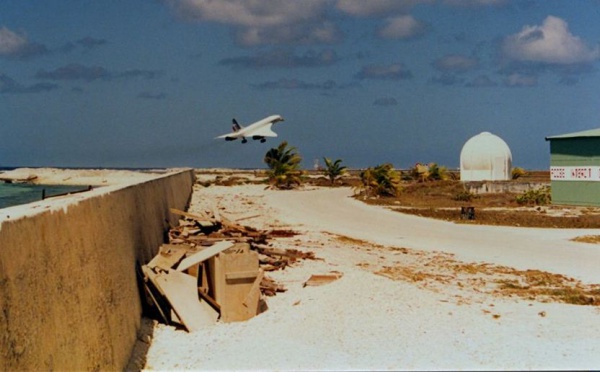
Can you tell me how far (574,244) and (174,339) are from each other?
1740 cm

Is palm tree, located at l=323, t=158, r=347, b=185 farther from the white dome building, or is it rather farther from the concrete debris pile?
the concrete debris pile

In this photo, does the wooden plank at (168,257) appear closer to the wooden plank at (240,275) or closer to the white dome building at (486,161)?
the wooden plank at (240,275)

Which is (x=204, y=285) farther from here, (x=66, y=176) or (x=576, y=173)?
(x=66, y=176)

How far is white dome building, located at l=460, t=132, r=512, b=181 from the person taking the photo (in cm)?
5688

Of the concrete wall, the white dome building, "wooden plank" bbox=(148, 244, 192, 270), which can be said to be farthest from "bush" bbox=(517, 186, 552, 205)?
the concrete wall

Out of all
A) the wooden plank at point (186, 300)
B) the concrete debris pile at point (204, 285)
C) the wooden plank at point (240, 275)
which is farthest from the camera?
the wooden plank at point (240, 275)

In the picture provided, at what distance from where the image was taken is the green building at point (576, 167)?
3578 cm

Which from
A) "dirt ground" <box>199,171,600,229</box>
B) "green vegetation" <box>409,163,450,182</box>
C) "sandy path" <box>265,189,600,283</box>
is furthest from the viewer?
"green vegetation" <box>409,163,450,182</box>

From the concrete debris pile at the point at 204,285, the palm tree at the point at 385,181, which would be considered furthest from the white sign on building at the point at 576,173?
the concrete debris pile at the point at 204,285

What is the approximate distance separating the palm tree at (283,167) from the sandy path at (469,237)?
20963 millimetres

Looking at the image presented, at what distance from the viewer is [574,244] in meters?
23.0

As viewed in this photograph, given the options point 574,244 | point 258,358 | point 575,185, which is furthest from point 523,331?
point 575,185

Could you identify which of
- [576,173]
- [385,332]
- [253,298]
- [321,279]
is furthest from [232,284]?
[576,173]

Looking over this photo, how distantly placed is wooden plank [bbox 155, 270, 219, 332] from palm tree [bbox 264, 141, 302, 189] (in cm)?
4829
